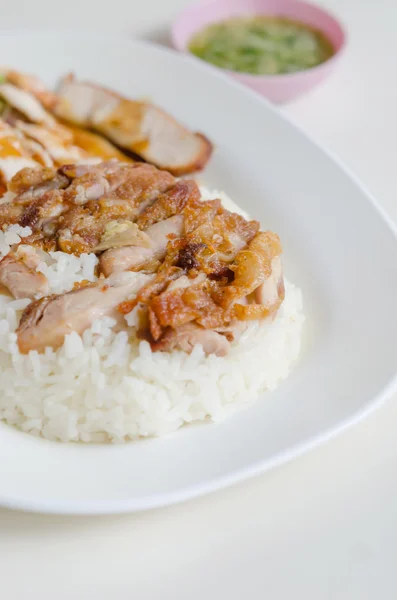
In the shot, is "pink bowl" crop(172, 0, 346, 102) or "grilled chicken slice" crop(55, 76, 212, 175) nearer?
"grilled chicken slice" crop(55, 76, 212, 175)

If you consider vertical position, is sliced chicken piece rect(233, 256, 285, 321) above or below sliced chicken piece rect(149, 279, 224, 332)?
above

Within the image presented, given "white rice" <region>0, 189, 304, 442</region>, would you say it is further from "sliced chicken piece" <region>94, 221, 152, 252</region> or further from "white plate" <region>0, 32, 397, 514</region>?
"sliced chicken piece" <region>94, 221, 152, 252</region>

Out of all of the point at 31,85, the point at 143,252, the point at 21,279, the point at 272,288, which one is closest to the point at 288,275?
the point at 272,288

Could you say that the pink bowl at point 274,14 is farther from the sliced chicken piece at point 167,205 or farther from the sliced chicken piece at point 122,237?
the sliced chicken piece at point 122,237

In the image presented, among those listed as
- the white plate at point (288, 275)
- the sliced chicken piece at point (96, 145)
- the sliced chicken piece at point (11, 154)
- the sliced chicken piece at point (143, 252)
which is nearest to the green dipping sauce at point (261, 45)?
the white plate at point (288, 275)

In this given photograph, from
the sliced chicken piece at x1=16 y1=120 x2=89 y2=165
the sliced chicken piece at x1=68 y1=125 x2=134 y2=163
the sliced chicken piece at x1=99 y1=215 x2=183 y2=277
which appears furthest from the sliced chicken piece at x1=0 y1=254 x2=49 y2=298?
the sliced chicken piece at x1=68 y1=125 x2=134 y2=163
